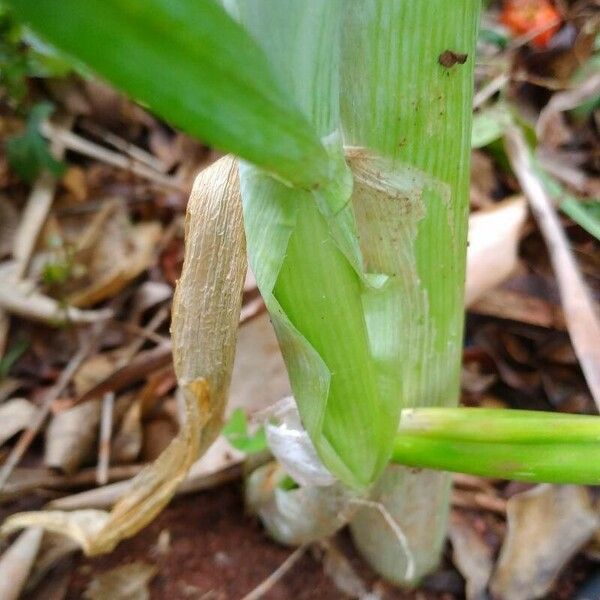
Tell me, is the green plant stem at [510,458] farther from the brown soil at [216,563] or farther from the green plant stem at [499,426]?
the brown soil at [216,563]

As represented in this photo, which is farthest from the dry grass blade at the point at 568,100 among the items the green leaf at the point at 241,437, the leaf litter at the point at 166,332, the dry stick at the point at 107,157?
the green leaf at the point at 241,437

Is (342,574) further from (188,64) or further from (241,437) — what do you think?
(188,64)

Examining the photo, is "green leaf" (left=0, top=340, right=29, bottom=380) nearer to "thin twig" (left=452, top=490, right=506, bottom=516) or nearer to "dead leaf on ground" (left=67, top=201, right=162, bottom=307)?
"dead leaf on ground" (left=67, top=201, right=162, bottom=307)

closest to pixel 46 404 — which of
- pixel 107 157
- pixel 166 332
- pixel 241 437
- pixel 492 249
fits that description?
pixel 166 332

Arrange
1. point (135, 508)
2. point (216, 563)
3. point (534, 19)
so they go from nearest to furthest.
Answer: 1. point (135, 508)
2. point (216, 563)
3. point (534, 19)

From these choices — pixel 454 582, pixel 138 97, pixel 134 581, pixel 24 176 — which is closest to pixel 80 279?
pixel 24 176

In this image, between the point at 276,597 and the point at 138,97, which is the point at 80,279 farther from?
the point at 138,97

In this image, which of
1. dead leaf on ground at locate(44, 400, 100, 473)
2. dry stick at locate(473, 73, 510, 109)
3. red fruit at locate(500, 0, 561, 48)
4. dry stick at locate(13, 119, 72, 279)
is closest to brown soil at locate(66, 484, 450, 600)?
dead leaf on ground at locate(44, 400, 100, 473)
